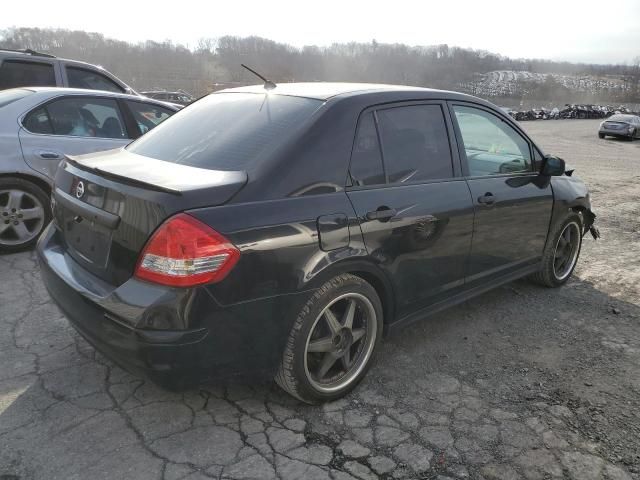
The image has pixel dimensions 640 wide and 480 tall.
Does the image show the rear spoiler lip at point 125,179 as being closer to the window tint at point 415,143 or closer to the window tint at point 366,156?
the window tint at point 366,156

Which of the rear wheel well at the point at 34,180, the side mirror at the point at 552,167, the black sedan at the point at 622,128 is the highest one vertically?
the side mirror at the point at 552,167

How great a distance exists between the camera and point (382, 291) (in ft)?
9.55

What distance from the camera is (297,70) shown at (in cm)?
7256

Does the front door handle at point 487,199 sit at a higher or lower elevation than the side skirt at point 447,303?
higher

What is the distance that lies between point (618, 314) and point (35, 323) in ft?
14.6

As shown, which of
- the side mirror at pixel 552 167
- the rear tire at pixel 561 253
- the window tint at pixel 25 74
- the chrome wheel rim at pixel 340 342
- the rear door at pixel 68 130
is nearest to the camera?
the chrome wheel rim at pixel 340 342

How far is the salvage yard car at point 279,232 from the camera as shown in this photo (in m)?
2.17

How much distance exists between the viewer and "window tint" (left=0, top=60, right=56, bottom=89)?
6859mm

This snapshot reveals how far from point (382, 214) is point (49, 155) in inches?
140

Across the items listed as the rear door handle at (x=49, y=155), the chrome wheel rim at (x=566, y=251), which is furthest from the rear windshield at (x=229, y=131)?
the chrome wheel rim at (x=566, y=251)

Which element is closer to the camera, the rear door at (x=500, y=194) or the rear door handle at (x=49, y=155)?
the rear door at (x=500, y=194)

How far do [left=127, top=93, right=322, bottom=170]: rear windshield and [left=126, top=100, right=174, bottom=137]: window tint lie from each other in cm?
244

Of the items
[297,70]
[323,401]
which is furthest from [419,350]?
[297,70]

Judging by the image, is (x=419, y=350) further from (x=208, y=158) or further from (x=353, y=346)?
(x=208, y=158)
